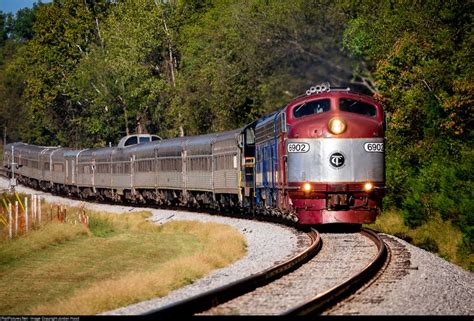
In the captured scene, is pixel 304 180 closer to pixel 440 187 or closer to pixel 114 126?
pixel 440 187

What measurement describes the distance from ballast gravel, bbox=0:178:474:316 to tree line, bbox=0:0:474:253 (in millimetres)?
3341

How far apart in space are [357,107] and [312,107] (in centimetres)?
121

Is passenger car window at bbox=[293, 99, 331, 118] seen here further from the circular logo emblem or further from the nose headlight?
the nose headlight

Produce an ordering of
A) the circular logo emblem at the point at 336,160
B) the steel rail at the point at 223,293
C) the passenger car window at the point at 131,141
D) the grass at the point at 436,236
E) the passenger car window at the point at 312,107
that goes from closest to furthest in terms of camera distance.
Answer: the steel rail at the point at 223,293
the grass at the point at 436,236
the circular logo emblem at the point at 336,160
the passenger car window at the point at 312,107
the passenger car window at the point at 131,141

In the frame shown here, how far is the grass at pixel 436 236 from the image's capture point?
72.3 ft

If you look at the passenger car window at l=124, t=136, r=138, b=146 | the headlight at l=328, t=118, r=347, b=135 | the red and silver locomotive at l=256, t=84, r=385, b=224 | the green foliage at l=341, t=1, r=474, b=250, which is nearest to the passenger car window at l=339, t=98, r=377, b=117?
the red and silver locomotive at l=256, t=84, r=385, b=224

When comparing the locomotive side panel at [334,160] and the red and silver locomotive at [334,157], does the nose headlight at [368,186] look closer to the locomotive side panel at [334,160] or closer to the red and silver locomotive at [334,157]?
the red and silver locomotive at [334,157]

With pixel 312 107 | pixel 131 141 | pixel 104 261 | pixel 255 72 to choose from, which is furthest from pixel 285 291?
pixel 131 141

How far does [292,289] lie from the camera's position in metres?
15.7

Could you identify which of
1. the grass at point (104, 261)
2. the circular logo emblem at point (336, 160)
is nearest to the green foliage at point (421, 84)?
the circular logo emblem at point (336, 160)

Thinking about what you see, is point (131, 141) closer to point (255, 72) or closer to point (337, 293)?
point (255, 72)

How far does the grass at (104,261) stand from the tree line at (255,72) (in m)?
6.79

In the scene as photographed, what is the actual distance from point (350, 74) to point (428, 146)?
13.8ft

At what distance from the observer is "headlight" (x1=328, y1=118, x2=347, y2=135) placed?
24.9m
